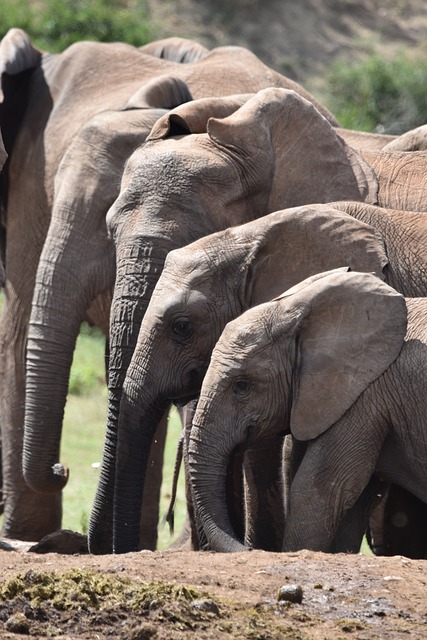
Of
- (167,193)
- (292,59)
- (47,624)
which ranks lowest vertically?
(47,624)

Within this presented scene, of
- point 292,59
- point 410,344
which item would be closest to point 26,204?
point 410,344

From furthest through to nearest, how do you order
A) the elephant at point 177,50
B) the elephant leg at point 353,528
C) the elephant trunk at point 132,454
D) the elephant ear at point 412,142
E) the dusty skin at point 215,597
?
the elephant at point 177,50 → the elephant ear at point 412,142 → the elephant trunk at point 132,454 → the elephant leg at point 353,528 → the dusty skin at point 215,597

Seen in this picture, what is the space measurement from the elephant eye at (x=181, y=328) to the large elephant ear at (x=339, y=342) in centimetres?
45

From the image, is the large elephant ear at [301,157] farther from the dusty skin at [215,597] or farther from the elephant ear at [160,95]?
the dusty skin at [215,597]

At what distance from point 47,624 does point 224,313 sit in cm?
213

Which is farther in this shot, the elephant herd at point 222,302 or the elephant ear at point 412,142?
the elephant ear at point 412,142

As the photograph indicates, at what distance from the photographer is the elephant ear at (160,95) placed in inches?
314

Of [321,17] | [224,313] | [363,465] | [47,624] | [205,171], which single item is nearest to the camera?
[47,624]

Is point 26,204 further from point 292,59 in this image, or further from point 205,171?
point 292,59

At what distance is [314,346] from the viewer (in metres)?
5.97

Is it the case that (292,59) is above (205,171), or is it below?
above

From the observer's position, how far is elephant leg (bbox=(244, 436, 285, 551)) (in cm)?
648

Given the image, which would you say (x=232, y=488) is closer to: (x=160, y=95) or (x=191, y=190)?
(x=191, y=190)

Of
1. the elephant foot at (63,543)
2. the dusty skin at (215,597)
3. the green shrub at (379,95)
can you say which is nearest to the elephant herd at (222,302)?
the elephant foot at (63,543)
